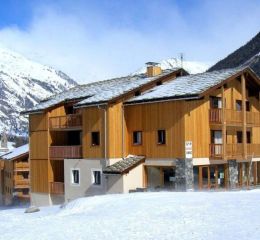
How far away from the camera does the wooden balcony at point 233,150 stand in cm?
3656

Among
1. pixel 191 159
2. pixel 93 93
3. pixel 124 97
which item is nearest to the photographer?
pixel 191 159

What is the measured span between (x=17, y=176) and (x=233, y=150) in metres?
33.1

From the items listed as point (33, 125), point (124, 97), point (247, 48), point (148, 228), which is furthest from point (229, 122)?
point (247, 48)

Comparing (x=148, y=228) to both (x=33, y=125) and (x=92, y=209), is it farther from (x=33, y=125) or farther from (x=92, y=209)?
(x=33, y=125)

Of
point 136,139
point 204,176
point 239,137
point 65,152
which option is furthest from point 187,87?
point 65,152

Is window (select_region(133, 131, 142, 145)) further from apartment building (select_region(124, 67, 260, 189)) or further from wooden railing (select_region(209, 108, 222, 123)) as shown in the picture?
wooden railing (select_region(209, 108, 222, 123))

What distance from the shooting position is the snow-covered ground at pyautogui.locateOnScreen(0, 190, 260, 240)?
18.7m

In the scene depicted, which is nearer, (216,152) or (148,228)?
(148,228)

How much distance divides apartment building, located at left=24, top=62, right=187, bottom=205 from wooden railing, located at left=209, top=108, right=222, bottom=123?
5654 mm

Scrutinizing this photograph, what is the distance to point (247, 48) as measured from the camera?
13700 cm

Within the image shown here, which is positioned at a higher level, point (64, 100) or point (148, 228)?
point (64, 100)

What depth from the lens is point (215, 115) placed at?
36.7 metres

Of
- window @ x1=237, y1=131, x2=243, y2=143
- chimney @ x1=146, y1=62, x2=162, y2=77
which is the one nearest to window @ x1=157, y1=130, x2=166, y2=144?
chimney @ x1=146, y1=62, x2=162, y2=77

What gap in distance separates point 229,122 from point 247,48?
103273mm
